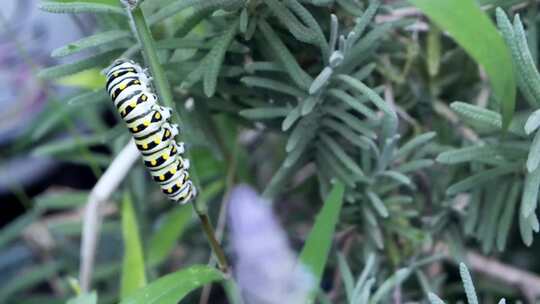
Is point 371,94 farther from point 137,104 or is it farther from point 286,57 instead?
point 137,104

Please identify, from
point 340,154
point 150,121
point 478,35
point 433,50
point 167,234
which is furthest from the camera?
point 167,234

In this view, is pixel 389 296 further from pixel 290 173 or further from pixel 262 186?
pixel 262 186

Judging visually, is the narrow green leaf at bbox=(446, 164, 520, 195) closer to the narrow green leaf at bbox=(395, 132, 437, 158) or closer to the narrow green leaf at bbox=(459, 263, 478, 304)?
the narrow green leaf at bbox=(395, 132, 437, 158)

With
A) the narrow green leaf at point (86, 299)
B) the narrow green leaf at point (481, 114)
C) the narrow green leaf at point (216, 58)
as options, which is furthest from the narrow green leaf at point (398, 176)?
the narrow green leaf at point (86, 299)

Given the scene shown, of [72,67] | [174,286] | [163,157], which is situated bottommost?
[174,286]

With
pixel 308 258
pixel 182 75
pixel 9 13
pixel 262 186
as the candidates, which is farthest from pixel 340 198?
pixel 9 13

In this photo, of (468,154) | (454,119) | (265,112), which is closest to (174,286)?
(265,112)
